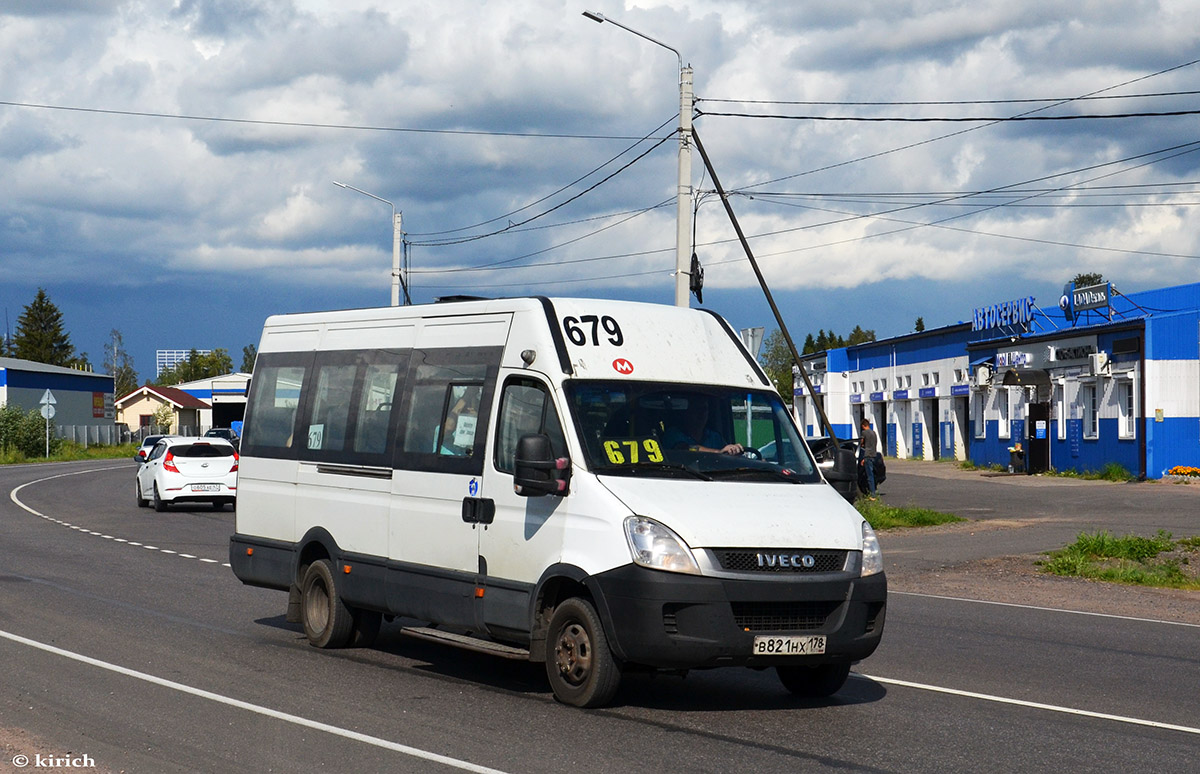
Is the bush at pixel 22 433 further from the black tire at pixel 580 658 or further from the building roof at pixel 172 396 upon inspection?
the black tire at pixel 580 658

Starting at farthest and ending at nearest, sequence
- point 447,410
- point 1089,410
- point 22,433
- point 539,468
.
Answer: point 22,433
point 1089,410
point 447,410
point 539,468

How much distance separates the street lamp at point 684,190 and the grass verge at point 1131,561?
24.0 feet

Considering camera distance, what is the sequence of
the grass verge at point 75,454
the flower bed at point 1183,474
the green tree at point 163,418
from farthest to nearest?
the green tree at point 163,418, the grass verge at point 75,454, the flower bed at point 1183,474

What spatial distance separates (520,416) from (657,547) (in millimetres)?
1710

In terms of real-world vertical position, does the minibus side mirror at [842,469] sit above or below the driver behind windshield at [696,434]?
below

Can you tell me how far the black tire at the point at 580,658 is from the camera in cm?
814

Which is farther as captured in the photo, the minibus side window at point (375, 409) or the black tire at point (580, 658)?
the minibus side window at point (375, 409)

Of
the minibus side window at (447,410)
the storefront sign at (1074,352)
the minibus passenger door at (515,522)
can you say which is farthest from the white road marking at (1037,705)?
the storefront sign at (1074,352)

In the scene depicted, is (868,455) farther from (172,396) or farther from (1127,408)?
(172,396)

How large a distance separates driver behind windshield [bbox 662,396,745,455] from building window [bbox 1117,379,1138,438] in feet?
114

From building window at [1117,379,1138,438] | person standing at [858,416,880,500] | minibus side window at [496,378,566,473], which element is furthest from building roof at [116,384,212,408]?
minibus side window at [496,378,566,473]

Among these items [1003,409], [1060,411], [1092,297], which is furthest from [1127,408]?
[1003,409]

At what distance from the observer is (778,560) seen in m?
8.04

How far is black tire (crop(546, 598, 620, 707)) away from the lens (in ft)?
26.7
